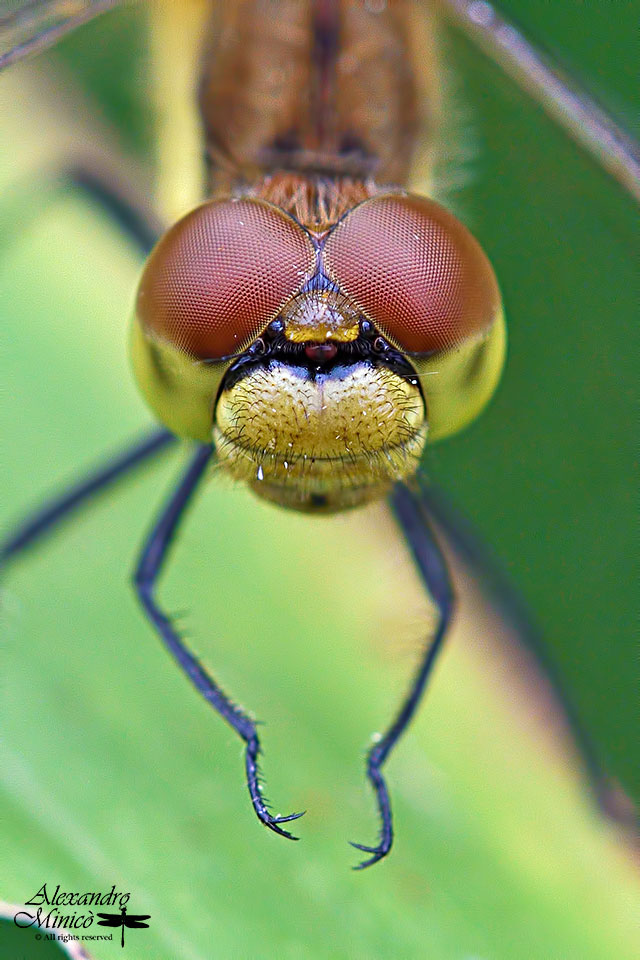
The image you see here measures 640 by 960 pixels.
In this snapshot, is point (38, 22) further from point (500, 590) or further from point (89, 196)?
point (500, 590)

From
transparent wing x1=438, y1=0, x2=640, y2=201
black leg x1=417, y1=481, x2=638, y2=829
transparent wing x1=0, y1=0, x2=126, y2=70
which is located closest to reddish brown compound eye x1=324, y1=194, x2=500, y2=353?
transparent wing x1=438, y1=0, x2=640, y2=201

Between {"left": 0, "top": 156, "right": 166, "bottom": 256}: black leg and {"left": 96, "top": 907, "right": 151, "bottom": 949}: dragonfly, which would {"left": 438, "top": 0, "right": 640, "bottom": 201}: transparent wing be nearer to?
{"left": 0, "top": 156, "right": 166, "bottom": 256}: black leg

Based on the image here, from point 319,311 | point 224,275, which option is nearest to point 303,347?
point 319,311

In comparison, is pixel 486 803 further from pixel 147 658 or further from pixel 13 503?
pixel 13 503

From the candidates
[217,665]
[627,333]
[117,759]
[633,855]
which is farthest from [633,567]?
[117,759]

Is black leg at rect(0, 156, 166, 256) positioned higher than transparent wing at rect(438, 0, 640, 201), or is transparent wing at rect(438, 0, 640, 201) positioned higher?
black leg at rect(0, 156, 166, 256)
